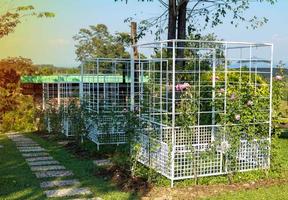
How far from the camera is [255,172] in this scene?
7562mm

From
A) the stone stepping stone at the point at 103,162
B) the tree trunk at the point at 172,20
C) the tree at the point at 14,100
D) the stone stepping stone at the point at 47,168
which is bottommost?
the stone stepping stone at the point at 47,168

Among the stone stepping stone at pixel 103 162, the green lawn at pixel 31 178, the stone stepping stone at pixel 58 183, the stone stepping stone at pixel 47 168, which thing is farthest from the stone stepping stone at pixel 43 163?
the stone stepping stone at pixel 58 183

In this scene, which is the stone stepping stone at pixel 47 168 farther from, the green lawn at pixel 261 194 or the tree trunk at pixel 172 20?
the tree trunk at pixel 172 20

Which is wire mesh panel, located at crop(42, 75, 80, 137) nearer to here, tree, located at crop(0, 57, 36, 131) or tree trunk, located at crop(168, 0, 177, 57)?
tree, located at crop(0, 57, 36, 131)

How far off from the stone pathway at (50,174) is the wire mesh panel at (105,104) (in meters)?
1.29

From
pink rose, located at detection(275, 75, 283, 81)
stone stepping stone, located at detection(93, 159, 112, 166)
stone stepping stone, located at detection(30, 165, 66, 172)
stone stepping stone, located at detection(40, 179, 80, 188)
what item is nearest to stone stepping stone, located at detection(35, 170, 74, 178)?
stone stepping stone, located at detection(30, 165, 66, 172)

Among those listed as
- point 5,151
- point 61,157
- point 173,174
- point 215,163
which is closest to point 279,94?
point 215,163

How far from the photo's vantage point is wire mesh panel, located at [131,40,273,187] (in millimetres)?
6949

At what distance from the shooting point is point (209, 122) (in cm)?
804

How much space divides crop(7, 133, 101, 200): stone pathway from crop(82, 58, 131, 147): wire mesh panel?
1292 mm

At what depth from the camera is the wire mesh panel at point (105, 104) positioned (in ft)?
32.9

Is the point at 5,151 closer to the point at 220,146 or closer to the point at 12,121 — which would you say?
the point at 220,146

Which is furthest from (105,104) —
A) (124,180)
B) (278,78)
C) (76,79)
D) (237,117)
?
(76,79)

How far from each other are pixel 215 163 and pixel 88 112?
4.24 metres
